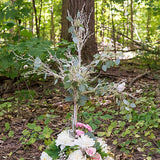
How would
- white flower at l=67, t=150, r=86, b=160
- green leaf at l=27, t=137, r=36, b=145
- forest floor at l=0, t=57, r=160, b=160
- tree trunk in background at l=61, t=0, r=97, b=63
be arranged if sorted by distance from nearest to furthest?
white flower at l=67, t=150, r=86, b=160 → forest floor at l=0, t=57, r=160, b=160 → green leaf at l=27, t=137, r=36, b=145 → tree trunk in background at l=61, t=0, r=97, b=63

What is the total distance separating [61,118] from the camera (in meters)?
3.60

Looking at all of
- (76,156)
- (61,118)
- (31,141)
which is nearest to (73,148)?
(76,156)

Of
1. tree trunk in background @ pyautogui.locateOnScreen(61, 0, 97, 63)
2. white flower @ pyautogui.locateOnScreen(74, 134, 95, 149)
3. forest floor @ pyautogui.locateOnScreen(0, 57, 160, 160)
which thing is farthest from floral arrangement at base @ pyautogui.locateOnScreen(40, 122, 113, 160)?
tree trunk in background @ pyautogui.locateOnScreen(61, 0, 97, 63)

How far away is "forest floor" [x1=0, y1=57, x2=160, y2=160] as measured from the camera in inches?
108

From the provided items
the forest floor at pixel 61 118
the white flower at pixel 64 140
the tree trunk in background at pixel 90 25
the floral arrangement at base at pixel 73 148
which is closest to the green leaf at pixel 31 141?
the forest floor at pixel 61 118

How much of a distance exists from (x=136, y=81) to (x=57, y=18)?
20.8 feet

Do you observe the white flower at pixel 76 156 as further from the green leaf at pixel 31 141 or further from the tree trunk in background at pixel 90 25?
the tree trunk in background at pixel 90 25

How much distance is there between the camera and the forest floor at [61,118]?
9.04 feet

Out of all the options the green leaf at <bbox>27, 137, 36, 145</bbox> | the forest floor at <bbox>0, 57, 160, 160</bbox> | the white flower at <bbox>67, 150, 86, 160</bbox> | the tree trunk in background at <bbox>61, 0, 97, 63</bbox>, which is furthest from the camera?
the tree trunk in background at <bbox>61, 0, 97, 63</bbox>

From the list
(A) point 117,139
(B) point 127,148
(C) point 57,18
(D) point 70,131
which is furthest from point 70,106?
(C) point 57,18

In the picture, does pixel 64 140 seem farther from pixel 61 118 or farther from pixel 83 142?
pixel 61 118

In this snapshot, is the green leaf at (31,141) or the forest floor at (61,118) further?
the green leaf at (31,141)

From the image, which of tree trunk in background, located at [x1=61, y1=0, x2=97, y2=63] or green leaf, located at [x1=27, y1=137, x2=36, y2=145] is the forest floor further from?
tree trunk in background, located at [x1=61, y1=0, x2=97, y2=63]

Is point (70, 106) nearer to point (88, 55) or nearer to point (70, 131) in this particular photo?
point (88, 55)
